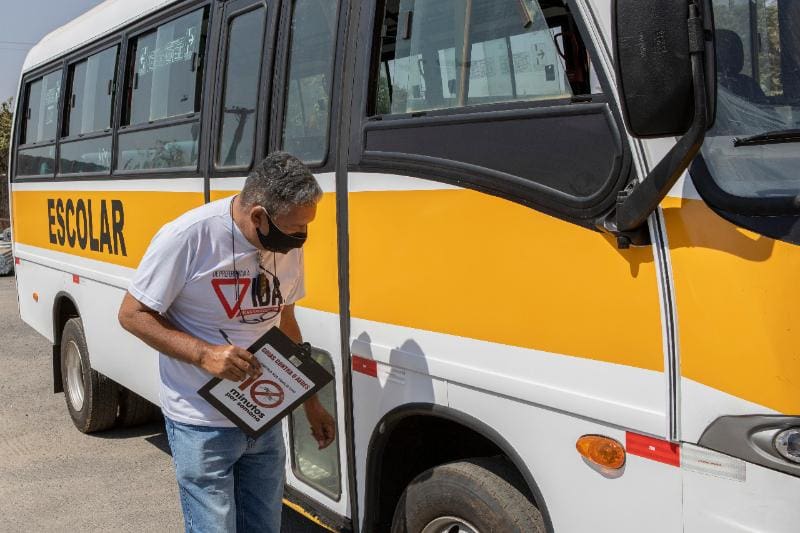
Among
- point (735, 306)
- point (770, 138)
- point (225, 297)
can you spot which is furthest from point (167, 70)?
point (735, 306)

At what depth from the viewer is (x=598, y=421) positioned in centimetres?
248

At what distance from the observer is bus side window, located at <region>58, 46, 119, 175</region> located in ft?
19.2

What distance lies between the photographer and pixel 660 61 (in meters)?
1.91

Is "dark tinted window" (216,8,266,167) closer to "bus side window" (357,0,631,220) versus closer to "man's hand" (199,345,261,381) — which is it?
"bus side window" (357,0,631,220)

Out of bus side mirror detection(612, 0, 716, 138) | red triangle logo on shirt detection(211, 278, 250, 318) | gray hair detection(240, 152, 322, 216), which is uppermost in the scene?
bus side mirror detection(612, 0, 716, 138)

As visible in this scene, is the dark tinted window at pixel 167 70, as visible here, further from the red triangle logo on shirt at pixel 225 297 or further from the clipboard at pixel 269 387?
the clipboard at pixel 269 387

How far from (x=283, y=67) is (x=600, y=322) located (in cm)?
209

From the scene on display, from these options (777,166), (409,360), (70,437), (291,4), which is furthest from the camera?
(70,437)

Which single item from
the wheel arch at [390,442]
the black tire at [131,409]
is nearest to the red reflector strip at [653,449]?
the wheel arch at [390,442]

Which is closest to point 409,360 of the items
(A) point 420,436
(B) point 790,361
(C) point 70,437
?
(A) point 420,436

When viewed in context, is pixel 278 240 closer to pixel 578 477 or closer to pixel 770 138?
pixel 578 477

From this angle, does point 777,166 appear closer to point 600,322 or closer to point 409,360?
point 600,322

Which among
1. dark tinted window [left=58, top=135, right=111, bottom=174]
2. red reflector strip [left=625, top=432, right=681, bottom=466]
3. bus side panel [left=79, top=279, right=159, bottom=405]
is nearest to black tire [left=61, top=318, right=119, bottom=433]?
bus side panel [left=79, top=279, right=159, bottom=405]

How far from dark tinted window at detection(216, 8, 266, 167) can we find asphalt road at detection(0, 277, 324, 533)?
2.20 meters
